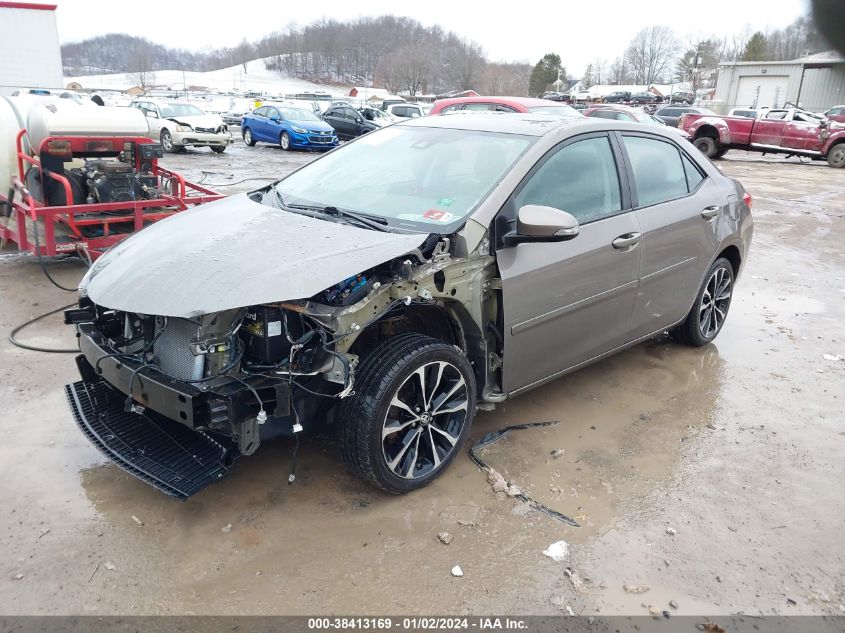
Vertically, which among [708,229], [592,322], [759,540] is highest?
[708,229]

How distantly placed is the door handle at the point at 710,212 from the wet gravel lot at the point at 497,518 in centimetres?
114

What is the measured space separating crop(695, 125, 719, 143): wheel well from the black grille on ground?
72.7 feet

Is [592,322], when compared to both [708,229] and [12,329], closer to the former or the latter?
[708,229]

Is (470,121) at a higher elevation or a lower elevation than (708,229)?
higher

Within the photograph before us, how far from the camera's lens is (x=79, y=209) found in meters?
6.45

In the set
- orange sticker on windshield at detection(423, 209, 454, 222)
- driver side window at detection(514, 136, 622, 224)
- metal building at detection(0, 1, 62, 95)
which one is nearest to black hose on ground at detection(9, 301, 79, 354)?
orange sticker on windshield at detection(423, 209, 454, 222)

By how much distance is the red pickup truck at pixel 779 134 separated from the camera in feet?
67.6

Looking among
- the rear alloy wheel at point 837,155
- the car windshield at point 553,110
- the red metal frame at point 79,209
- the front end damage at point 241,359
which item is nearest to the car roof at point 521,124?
the front end damage at point 241,359

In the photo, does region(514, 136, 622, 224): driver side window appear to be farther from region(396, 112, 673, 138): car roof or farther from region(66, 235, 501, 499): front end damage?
region(66, 235, 501, 499): front end damage

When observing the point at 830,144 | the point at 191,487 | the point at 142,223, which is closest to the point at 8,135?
the point at 142,223

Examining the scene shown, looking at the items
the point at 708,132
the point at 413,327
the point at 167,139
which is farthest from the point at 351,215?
the point at 708,132

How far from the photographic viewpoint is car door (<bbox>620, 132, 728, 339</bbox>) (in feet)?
13.7

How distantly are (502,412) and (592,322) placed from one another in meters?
0.78

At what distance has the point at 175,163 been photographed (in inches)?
668
